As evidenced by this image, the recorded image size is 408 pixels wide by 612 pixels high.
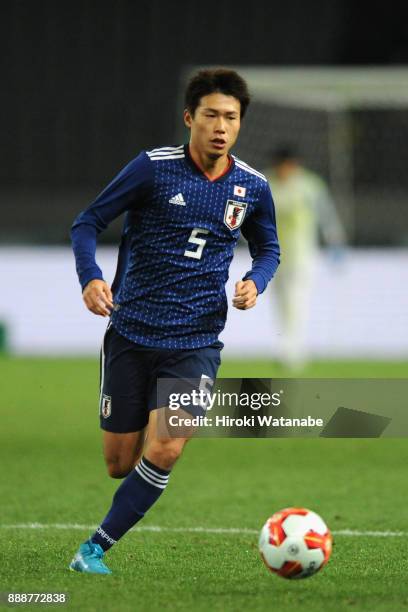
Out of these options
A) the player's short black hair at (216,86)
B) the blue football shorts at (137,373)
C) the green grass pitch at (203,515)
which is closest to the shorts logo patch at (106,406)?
the blue football shorts at (137,373)

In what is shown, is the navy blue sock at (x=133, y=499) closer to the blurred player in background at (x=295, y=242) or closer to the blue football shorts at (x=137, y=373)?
the blue football shorts at (x=137, y=373)

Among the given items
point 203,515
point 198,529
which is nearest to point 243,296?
point 198,529

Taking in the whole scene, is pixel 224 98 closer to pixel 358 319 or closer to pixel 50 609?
pixel 50 609

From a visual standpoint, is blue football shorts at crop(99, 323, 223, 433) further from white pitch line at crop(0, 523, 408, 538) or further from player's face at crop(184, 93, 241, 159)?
white pitch line at crop(0, 523, 408, 538)

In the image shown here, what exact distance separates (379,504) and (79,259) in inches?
117

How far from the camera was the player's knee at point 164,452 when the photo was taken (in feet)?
16.6

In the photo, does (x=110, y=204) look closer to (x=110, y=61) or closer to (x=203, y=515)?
(x=203, y=515)

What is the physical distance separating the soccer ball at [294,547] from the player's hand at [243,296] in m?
0.84

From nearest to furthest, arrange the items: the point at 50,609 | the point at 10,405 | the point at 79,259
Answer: the point at 50,609, the point at 79,259, the point at 10,405

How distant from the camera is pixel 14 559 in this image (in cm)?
545

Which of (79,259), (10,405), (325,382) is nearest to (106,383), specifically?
(79,259)

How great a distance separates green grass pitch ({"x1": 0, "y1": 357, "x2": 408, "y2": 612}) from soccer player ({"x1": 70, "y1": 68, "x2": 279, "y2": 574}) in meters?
0.41

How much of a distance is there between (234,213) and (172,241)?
0.98ft

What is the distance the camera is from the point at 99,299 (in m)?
4.90
